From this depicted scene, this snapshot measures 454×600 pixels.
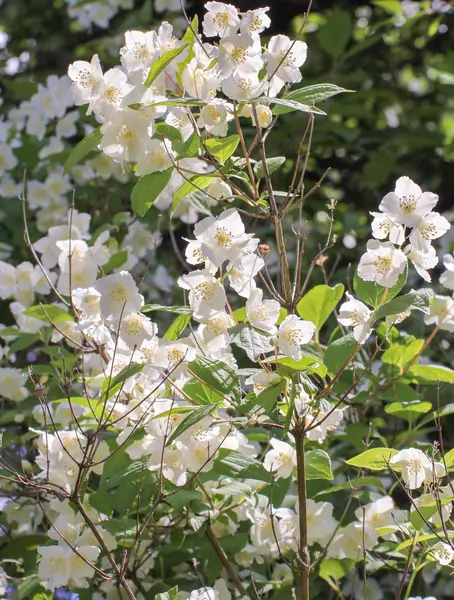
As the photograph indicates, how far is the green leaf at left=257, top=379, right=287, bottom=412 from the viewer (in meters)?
1.18

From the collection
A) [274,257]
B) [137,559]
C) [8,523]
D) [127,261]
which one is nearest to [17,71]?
[274,257]

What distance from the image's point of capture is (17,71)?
3473 mm

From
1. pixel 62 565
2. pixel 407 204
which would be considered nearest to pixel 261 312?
pixel 407 204

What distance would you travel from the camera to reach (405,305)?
3.92ft

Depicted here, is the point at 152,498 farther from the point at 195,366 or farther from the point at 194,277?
the point at 194,277

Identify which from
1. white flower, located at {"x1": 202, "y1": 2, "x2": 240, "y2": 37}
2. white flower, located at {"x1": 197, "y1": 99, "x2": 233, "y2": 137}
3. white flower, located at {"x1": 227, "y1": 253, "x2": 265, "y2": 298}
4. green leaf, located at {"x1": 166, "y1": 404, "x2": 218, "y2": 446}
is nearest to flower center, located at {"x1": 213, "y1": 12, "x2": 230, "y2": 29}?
white flower, located at {"x1": 202, "y1": 2, "x2": 240, "y2": 37}

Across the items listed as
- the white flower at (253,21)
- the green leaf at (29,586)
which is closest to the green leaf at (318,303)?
the white flower at (253,21)

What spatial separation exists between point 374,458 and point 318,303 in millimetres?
276

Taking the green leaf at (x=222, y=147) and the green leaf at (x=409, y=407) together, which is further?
the green leaf at (x=409, y=407)

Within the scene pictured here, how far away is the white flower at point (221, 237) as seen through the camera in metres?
1.19

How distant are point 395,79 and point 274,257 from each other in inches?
44.8

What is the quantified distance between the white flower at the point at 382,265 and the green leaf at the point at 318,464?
1.02 feet

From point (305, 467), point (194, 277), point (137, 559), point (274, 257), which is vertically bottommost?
point (274, 257)

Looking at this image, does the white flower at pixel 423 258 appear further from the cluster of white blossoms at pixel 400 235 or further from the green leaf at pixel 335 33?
the green leaf at pixel 335 33
